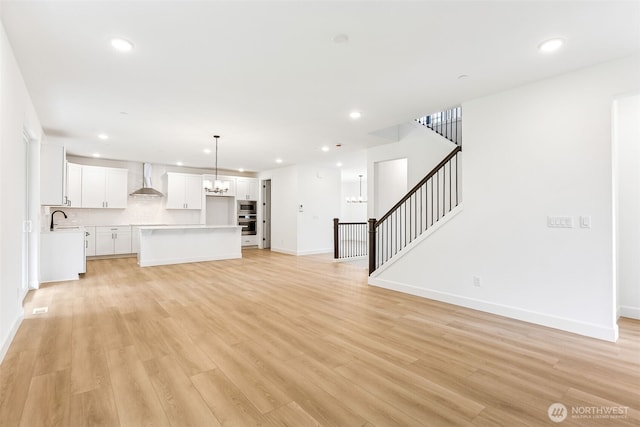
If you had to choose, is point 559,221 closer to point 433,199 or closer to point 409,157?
point 433,199

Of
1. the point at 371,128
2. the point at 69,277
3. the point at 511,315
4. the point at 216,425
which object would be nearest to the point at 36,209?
the point at 69,277

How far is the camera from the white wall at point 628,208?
3.62m

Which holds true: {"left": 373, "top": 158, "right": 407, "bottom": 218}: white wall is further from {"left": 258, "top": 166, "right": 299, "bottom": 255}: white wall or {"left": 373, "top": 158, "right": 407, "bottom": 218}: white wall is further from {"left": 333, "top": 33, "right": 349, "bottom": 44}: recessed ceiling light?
{"left": 333, "top": 33, "right": 349, "bottom": 44}: recessed ceiling light

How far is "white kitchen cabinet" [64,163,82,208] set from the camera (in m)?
7.45

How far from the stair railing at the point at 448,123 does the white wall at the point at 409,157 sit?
0.63ft

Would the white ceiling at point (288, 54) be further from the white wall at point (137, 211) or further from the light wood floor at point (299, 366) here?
the white wall at point (137, 211)

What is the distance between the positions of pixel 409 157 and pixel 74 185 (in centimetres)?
822

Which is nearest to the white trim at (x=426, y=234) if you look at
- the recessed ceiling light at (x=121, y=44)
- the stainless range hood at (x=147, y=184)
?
the recessed ceiling light at (x=121, y=44)

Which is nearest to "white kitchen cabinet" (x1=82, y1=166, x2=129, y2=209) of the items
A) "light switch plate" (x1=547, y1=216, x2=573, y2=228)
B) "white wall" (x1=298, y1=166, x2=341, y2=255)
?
"white wall" (x1=298, y1=166, x2=341, y2=255)

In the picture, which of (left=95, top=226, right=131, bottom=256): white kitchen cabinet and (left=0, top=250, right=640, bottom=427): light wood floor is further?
(left=95, top=226, right=131, bottom=256): white kitchen cabinet

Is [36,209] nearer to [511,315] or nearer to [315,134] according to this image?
[315,134]

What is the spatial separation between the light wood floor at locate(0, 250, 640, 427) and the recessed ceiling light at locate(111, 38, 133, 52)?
9.02 feet

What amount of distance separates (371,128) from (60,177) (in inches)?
223

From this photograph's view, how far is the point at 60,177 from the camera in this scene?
532 cm
